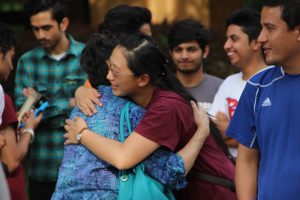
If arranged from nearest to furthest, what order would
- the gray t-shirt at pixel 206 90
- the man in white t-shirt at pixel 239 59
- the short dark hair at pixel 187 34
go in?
the man in white t-shirt at pixel 239 59 < the gray t-shirt at pixel 206 90 < the short dark hair at pixel 187 34

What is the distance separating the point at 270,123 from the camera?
125 inches

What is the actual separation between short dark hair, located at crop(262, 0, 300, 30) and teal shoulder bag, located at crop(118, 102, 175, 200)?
0.99 meters

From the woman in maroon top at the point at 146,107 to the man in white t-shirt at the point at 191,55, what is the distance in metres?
2.00

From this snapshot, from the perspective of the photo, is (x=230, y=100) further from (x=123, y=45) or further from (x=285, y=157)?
(x=285, y=157)

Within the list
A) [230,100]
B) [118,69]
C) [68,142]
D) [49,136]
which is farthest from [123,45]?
[49,136]

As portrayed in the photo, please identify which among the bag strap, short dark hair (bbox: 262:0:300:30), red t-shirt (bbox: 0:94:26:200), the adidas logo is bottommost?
red t-shirt (bbox: 0:94:26:200)

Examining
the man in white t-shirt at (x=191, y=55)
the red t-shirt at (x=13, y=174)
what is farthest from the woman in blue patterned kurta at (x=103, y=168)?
the man in white t-shirt at (x=191, y=55)

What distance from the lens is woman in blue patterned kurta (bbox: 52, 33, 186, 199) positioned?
11.5 ft

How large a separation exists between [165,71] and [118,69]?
284 millimetres

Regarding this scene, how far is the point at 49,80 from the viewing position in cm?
589

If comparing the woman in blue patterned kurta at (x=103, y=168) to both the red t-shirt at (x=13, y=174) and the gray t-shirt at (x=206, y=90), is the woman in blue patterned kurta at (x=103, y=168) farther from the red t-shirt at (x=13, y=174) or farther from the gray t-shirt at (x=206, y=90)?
the gray t-shirt at (x=206, y=90)

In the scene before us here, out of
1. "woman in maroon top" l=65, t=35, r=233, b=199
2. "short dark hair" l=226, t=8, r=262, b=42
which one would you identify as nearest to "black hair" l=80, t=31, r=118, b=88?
"woman in maroon top" l=65, t=35, r=233, b=199

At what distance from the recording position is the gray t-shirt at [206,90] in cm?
566

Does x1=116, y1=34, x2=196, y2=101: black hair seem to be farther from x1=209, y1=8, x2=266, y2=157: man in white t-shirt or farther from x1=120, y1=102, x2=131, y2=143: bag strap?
x1=209, y1=8, x2=266, y2=157: man in white t-shirt
